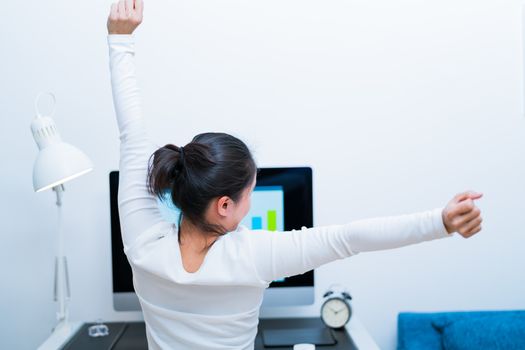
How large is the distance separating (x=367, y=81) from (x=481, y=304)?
3.23ft

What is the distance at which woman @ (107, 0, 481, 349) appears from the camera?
1335mm

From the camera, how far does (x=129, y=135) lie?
1.44 metres

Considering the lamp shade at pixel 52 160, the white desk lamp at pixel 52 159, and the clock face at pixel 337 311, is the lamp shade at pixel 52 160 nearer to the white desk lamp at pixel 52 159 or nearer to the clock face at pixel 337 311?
the white desk lamp at pixel 52 159

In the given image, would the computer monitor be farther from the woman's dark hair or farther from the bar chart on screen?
the woman's dark hair

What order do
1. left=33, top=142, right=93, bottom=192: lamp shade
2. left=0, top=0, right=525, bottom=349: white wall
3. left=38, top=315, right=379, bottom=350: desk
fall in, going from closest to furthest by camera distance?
left=33, top=142, right=93, bottom=192: lamp shade < left=38, top=315, right=379, bottom=350: desk < left=0, top=0, right=525, bottom=349: white wall

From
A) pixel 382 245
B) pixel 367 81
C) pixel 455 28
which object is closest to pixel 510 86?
pixel 455 28

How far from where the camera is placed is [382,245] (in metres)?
1.19

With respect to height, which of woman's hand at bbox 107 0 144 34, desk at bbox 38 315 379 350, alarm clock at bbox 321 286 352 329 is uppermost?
woman's hand at bbox 107 0 144 34

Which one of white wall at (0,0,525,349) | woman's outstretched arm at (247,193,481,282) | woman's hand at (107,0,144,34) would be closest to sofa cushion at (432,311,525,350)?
white wall at (0,0,525,349)

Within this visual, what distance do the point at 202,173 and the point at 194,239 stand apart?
0.15 m

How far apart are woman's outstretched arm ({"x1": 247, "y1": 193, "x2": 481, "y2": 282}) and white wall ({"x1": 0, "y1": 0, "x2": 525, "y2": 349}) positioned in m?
1.19

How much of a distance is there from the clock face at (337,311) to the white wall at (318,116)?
32 centimetres

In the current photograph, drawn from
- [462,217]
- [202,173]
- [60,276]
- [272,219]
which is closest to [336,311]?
[272,219]

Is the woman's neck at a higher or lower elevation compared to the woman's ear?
lower
